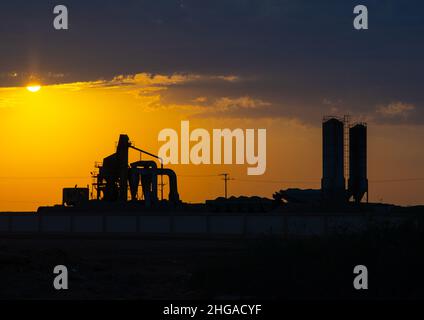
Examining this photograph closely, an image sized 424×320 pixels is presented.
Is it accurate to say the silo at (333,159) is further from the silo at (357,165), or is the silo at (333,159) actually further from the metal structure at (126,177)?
the metal structure at (126,177)

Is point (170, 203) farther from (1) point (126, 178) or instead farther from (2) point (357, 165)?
(2) point (357, 165)

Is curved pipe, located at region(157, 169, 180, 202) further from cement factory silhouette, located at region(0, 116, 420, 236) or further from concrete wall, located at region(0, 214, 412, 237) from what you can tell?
concrete wall, located at region(0, 214, 412, 237)

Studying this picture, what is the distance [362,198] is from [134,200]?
23547mm

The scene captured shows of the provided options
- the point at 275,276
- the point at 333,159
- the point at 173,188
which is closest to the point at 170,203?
the point at 173,188

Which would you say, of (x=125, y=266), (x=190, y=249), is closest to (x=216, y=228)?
(x=190, y=249)

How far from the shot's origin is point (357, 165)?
82.2 meters

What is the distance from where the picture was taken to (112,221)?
66688 millimetres

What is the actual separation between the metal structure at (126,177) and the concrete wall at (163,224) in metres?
16.4

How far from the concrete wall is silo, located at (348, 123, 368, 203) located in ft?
74.0

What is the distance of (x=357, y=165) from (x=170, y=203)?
64.9 ft
